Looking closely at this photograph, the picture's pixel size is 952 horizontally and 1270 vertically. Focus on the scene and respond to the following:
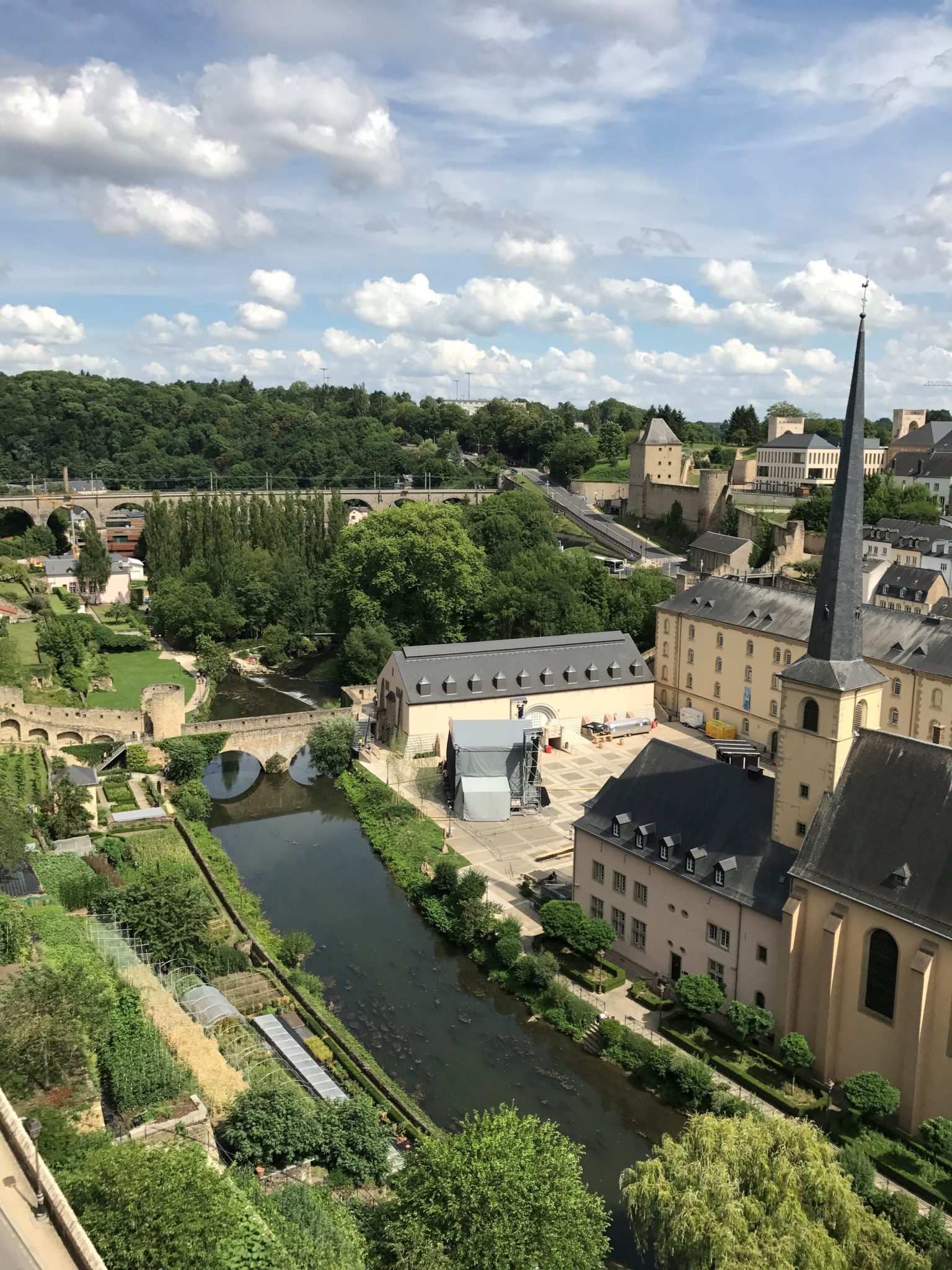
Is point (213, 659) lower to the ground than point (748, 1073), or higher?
higher

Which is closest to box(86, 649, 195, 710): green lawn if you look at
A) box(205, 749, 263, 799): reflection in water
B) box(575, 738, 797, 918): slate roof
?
box(205, 749, 263, 799): reflection in water

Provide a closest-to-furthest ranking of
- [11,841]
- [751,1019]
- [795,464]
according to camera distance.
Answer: [751,1019]
[11,841]
[795,464]

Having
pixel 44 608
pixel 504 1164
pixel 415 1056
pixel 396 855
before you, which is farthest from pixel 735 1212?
pixel 44 608

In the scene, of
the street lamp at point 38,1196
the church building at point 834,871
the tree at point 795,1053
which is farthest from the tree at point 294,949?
the street lamp at point 38,1196

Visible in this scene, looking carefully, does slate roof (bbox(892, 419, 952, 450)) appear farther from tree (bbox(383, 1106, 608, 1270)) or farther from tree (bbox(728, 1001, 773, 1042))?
tree (bbox(383, 1106, 608, 1270))

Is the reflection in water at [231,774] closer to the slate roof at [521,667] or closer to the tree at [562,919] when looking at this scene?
the slate roof at [521,667]

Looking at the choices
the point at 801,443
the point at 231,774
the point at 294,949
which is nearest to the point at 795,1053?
the point at 294,949

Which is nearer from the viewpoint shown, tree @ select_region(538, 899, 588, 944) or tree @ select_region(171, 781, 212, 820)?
tree @ select_region(538, 899, 588, 944)

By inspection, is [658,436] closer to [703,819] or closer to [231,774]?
[231,774]
